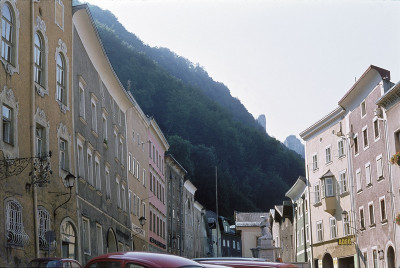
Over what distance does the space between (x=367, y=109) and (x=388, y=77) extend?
326 centimetres

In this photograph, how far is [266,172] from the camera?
11269cm

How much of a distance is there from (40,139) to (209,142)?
285 ft

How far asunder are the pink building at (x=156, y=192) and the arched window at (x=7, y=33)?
31.6 metres

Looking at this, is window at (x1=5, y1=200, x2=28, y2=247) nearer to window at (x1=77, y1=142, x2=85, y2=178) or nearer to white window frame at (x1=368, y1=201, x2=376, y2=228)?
window at (x1=77, y1=142, x2=85, y2=178)

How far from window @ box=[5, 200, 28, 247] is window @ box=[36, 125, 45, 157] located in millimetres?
3363

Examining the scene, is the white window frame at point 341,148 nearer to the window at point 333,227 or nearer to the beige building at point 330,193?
the beige building at point 330,193

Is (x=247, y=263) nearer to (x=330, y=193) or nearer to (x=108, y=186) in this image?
(x=108, y=186)

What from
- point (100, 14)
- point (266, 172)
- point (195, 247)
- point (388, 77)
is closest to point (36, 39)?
point (388, 77)

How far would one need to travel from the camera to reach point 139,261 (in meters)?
12.0

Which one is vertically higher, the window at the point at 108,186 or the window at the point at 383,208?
the window at the point at 108,186

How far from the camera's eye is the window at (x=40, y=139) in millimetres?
24047

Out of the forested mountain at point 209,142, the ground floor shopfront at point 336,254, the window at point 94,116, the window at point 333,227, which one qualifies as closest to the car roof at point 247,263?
the window at point 94,116

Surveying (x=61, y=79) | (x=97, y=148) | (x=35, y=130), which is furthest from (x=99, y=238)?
(x=35, y=130)

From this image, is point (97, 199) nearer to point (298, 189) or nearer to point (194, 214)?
point (298, 189)
